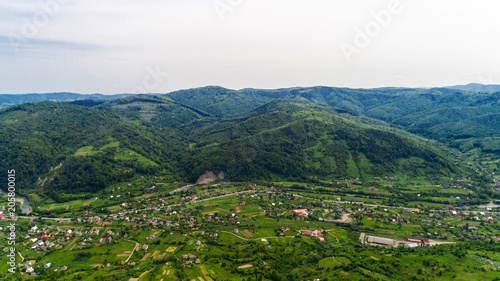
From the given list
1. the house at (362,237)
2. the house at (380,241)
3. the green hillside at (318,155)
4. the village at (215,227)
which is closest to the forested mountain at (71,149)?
the village at (215,227)

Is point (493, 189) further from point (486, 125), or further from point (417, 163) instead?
point (486, 125)

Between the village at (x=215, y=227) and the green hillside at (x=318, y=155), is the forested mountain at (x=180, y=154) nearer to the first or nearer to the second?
the green hillside at (x=318, y=155)

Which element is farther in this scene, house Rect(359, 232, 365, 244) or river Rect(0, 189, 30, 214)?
river Rect(0, 189, 30, 214)

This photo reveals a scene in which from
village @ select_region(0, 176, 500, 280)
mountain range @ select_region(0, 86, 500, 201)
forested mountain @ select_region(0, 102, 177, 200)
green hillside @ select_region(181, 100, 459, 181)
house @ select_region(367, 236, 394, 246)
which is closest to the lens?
village @ select_region(0, 176, 500, 280)

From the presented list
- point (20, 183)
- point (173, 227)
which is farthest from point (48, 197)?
point (173, 227)

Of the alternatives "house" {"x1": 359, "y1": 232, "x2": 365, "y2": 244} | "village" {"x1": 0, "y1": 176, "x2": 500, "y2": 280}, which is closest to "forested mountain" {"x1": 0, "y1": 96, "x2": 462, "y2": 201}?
"village" {"x1": 0, "y1": 176, "x2": 500, "y2": 280}

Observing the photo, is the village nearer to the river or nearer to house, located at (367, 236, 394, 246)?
house, located at (367, 236, 394, 246)

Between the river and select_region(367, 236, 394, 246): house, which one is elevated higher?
the river

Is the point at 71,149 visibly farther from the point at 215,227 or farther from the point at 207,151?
the point at 215,227

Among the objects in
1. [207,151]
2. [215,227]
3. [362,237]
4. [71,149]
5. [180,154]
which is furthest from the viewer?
[180,154]

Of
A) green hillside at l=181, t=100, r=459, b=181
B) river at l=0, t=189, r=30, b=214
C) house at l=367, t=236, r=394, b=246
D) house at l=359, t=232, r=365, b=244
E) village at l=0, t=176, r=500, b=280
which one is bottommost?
house at l=359, t=232, r=365, b=244

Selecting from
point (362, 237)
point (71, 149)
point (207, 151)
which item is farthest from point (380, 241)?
point (71, 149)
